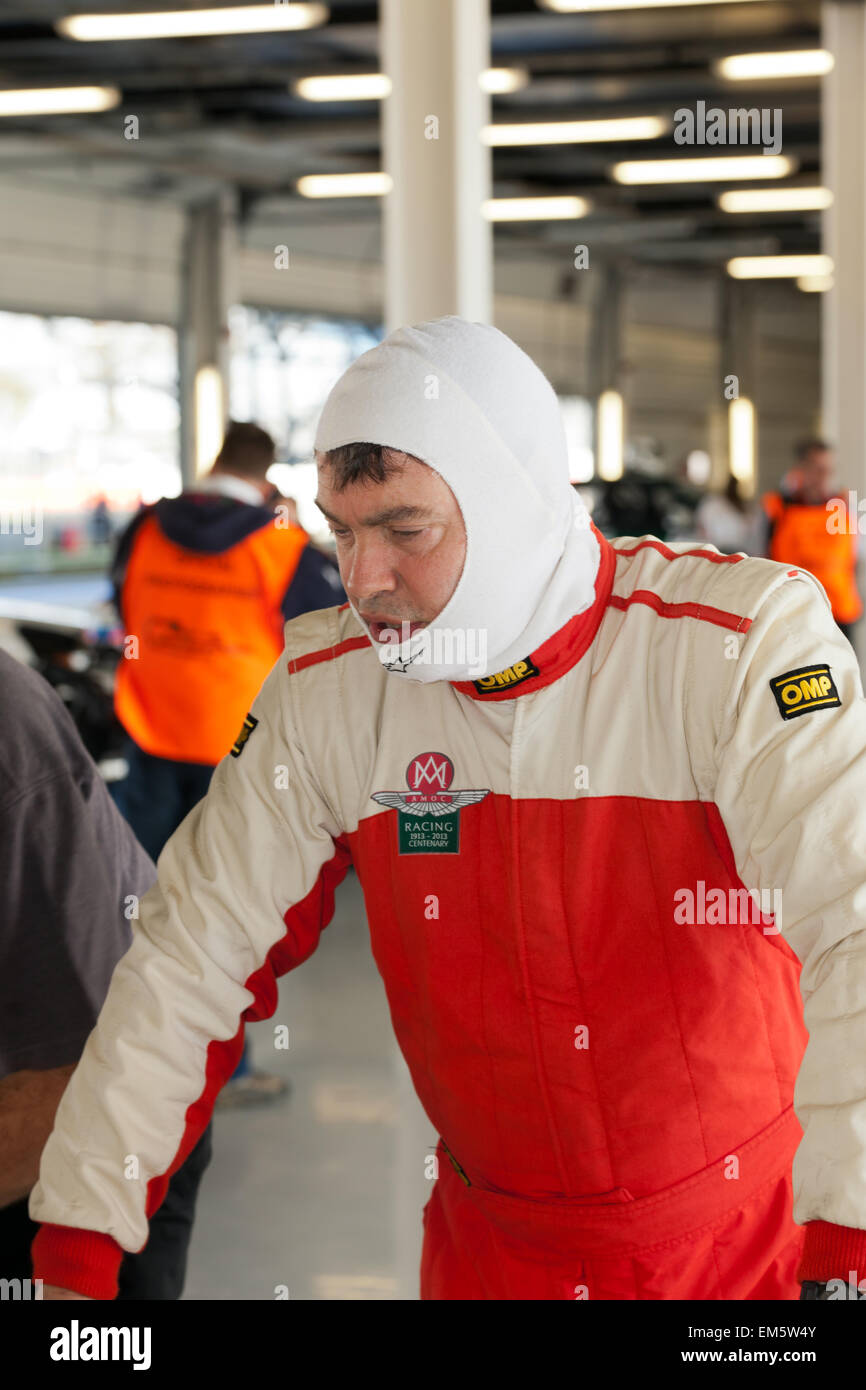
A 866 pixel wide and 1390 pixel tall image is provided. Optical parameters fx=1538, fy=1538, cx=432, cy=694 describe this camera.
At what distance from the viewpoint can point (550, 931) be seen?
1.29 m

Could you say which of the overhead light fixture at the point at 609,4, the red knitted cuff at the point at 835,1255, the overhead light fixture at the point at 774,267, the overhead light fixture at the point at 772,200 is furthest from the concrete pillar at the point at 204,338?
the red knitted cuff at the point at 835,1255

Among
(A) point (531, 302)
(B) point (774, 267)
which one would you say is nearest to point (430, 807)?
(A) point (531, 302)

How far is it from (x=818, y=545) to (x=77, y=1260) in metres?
6.16

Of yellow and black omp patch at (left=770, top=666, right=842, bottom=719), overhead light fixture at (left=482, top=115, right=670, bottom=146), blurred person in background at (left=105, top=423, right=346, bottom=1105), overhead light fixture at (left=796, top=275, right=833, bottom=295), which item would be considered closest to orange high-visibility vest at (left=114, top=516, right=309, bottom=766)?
blurred person in background at (left=105, top=423, right=346, bottom=1105)

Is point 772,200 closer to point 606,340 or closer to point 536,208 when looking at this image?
point 536,208

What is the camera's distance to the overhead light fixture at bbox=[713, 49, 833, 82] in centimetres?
824

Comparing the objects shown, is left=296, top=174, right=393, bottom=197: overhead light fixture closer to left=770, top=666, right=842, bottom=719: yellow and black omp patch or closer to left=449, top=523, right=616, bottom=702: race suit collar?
left=449, top=523, right=616, bottom=702: race suit collar

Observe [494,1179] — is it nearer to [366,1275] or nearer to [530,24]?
[366,1275]

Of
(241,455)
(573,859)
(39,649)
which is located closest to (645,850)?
(573,859)

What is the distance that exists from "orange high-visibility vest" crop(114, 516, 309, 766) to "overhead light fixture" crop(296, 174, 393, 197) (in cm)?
905

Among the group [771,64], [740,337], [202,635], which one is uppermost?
[740,337]
